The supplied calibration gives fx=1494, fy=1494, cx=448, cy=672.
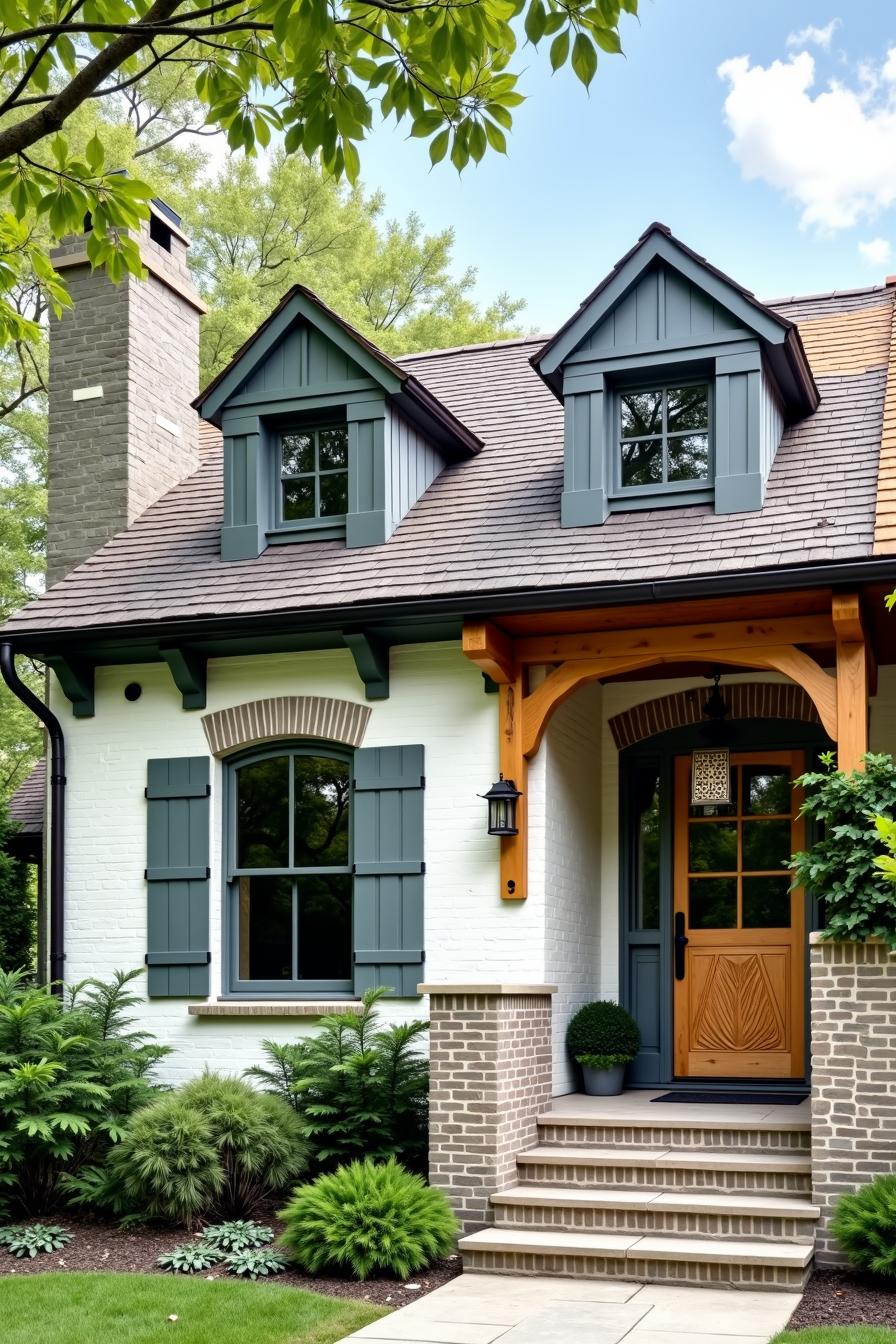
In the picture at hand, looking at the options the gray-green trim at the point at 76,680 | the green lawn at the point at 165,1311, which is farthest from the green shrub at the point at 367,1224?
the gray-green trim at the point at 76,680

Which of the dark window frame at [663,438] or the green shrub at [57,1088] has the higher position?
the dark window frame at [663,438]

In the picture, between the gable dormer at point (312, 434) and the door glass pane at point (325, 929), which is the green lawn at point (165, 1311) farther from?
the gable dormer at point (312, 434)

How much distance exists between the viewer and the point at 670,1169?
8203mm

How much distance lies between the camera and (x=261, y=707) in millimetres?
10539

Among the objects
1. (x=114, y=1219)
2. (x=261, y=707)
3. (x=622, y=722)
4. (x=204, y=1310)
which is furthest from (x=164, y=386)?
(x=204, y=1310)

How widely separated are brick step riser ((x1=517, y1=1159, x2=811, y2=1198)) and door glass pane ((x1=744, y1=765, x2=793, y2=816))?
10.5ft

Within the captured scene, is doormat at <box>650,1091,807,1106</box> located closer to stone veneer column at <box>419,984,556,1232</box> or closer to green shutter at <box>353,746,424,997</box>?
stone veneer column at <box>419,984,556,1232</box>

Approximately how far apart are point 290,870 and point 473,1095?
2555 mm

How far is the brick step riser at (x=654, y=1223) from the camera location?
7.61 metres

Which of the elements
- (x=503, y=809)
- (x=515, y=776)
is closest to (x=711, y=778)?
(x=515, y=776)

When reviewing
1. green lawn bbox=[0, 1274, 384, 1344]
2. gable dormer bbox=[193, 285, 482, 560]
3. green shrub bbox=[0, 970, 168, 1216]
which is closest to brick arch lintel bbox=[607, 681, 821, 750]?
gable dormer bbox=[193, 285, 482, 560]

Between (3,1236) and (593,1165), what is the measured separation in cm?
338

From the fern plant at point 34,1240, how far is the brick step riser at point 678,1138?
9.30ft

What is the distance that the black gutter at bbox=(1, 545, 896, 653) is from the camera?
8492 mm
